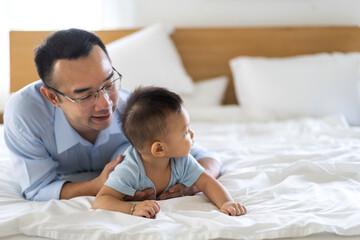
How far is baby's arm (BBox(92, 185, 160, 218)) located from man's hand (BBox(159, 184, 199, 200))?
5.2 inches

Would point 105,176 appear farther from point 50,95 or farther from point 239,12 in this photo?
point 239,12

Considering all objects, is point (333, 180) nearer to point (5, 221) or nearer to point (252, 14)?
point (5, 221)

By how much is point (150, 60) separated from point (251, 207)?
5.00 ft

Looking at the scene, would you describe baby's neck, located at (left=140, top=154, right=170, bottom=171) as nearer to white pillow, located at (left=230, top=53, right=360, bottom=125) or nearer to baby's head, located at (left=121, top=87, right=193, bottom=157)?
baby's head, located at (left=121, top=87, right=193, bottom=157)

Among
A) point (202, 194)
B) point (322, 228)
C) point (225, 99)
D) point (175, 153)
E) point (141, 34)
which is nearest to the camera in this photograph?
point (322, 228)

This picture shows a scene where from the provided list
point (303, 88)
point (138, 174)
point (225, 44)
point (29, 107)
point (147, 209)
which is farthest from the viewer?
point (225, 44)

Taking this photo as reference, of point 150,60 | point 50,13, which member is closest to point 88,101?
point 150,60

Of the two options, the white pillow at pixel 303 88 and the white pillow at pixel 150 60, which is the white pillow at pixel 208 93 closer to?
the white pillow at pixel 150 60

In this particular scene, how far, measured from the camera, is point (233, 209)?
46.4 inches

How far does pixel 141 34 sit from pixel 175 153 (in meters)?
1.58

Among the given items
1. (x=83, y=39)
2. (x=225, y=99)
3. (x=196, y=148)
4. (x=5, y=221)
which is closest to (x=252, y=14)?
(x=225, y=99)

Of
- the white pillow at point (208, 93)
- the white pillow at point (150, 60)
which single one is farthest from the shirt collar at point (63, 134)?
the white pillow at point (208, 93)

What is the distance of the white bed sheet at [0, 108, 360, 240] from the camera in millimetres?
1060

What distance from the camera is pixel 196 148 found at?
1.59 meters
